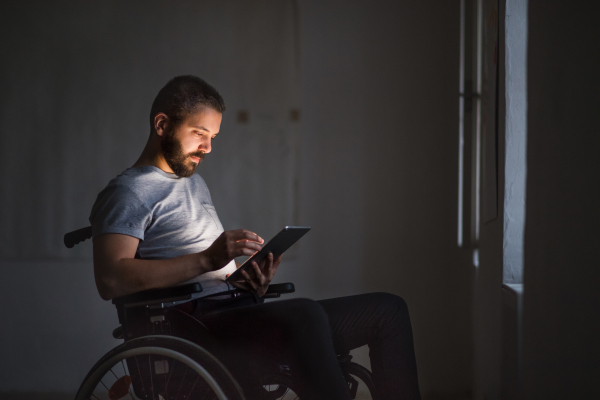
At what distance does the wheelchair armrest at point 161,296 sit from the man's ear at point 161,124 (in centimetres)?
52

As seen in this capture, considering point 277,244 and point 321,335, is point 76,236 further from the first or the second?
point 321,335

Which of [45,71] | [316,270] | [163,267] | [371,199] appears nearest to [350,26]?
[371,199]

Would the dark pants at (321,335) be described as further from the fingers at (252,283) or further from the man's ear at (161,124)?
the man's ear at (161,124)

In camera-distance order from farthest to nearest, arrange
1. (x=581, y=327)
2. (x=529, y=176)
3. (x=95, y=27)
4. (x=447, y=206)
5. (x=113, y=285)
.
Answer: (x=95, y=27), (x=447, y=206), (x=113, y=285), (x=529, y=176), (x=581, y=327)

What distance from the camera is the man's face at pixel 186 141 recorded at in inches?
57.5

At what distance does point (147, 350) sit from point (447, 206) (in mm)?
1713

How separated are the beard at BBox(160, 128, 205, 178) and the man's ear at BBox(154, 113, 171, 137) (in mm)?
17

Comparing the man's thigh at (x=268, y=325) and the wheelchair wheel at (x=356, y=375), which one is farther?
the wheelchair wheel at (x=356, y=375)

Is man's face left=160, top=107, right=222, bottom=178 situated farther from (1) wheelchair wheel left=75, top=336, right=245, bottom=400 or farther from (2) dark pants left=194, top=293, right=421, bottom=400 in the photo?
(1) wheelchair wheel left=75, top=336, right=245, bottom=400

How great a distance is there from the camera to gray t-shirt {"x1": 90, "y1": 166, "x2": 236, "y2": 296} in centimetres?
→ 124

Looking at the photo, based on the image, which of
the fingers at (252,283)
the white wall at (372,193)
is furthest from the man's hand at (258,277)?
the white wall at (372,193)

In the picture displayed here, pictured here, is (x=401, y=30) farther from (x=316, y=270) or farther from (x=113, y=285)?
(x=113, y=285)

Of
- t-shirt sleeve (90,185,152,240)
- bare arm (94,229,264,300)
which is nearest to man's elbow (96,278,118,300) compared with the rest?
bare arm (94,229,264,300)

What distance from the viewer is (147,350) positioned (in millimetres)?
1075
